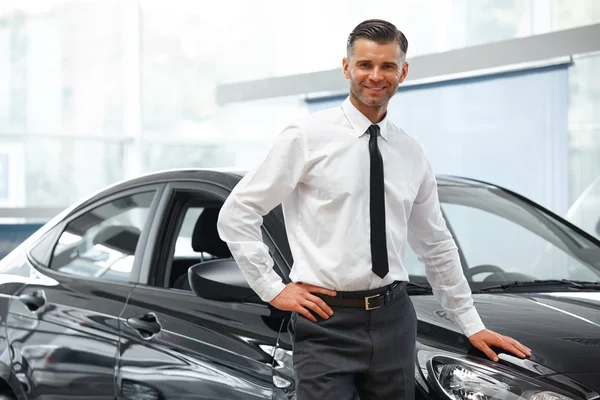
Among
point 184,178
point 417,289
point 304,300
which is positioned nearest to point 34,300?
point 184,178

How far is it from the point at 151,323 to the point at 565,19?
5825mm

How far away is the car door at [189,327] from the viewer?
2623 mm

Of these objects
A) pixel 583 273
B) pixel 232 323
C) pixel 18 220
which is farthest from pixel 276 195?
pixel 18 220

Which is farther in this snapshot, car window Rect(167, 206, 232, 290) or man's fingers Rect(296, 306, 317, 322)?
car window Rect(167, 206, 232, 290)

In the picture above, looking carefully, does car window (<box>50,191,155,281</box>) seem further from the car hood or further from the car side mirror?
the car hood

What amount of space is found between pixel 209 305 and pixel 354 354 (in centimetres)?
73

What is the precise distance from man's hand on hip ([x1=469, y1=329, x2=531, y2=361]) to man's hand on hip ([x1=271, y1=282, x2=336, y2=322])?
0.36m

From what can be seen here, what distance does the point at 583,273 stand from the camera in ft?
10.4

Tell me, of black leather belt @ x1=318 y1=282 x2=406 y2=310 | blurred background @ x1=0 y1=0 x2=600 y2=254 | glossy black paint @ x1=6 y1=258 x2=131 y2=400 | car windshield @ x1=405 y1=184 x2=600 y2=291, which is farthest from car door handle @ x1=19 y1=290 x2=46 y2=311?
blurred background @ x1=0 y1=0 x2=600 y2=254

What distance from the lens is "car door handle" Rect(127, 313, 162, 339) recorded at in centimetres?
294

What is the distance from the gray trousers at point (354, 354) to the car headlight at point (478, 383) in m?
0.07

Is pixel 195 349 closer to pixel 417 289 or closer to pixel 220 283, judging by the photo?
pixel 220 283

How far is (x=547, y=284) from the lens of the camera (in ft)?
9.71

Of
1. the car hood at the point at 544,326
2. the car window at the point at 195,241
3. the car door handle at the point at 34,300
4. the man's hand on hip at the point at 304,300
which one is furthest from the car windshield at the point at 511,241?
the car door handle at the point at 34,300
